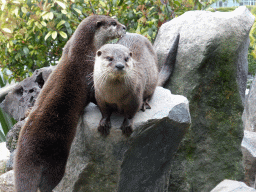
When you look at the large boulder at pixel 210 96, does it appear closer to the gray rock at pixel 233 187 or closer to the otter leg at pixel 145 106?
the otter leg at pixel 145 106

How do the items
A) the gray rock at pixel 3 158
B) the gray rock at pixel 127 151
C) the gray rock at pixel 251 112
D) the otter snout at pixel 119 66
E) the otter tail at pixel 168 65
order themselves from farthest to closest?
the gray rock at pixel 251 112, the gray rock at pixel 3 158, the otter tail at pixel 168 65, the gray rock at pixel 127 151, the otter snout at pixel 119 66

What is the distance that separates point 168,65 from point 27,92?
1.84 m

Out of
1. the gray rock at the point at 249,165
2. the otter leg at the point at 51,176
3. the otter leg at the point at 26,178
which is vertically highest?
the otter leg at the point at 26,178

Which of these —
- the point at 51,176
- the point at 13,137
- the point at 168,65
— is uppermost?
the point at 168,65

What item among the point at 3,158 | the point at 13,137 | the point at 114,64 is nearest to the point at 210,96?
the point at 114,64

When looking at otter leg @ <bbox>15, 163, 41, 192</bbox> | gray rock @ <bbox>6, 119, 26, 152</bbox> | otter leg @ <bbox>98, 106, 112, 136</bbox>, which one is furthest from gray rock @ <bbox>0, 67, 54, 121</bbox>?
otter leg @ <bbox>98, 106, 112, 136</bbox>

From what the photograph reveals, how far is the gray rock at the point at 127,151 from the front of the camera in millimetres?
2402

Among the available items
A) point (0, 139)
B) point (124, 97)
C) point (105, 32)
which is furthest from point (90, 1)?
point (0, 139)

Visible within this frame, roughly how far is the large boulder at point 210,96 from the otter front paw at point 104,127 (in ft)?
4.04

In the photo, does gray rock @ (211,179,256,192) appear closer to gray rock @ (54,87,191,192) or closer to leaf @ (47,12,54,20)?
gray rock @ (54,87,191,192)

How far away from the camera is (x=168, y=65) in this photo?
3.37 meters

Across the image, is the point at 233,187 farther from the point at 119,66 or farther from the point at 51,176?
the point at 51,176

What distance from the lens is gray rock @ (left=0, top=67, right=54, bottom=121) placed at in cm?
381

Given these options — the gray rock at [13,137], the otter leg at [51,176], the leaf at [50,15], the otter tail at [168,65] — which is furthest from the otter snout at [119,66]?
the gray rock at [13,137]
